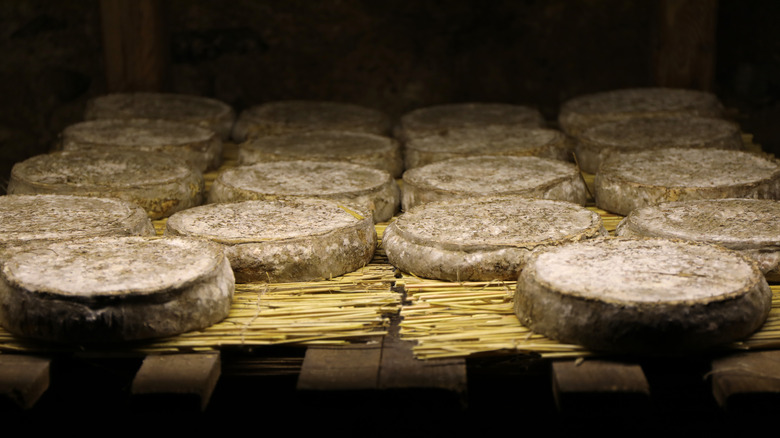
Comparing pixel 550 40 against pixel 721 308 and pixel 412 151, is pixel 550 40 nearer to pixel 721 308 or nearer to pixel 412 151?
pixel 412 151

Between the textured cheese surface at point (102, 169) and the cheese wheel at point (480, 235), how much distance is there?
0.94 meters

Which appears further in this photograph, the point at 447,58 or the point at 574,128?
the point at 447,58

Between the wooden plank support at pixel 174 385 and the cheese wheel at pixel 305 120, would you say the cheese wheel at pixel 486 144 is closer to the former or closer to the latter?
the cheese wheel at pixel 305 120

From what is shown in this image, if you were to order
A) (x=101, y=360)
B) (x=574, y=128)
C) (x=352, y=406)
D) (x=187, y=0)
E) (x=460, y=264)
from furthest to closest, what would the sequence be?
(x=187, y=0) < (x=574, y=128) < (x=460, y=264) < (x=101, y=360) < (x=352, y=406)

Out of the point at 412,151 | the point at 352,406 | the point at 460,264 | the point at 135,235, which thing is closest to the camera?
the point at 352,406

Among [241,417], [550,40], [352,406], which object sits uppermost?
[550,40]

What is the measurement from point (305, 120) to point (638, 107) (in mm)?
1409

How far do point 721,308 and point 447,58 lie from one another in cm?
340

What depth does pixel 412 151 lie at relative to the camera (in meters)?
3.37

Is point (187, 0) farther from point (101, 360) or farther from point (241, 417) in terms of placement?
point (101, 360)

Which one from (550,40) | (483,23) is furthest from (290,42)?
(550,40)

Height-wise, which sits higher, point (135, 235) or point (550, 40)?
point (550, 40)

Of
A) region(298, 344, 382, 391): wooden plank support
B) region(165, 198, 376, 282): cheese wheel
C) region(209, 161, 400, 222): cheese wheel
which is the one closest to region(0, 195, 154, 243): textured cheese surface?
region(165, 198, 376, 282): cheese wheel

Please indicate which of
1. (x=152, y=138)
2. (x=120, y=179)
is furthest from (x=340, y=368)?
(x=152, y=138)
